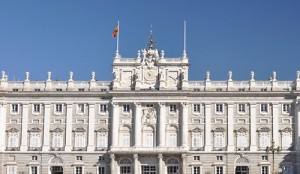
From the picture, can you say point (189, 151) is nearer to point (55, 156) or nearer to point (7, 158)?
point (55, 156)

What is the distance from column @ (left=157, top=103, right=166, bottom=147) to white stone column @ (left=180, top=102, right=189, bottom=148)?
2.58 meters

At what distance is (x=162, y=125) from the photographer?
97938mm

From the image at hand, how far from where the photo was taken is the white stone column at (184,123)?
319 ft

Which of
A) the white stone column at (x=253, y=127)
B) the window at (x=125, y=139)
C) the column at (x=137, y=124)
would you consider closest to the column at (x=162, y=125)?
the column at (x=137, y=124)

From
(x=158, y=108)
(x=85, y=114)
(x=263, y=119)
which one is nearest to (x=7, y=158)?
(x=85, y=114)

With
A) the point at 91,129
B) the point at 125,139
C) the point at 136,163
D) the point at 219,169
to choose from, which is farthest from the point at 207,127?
the point at 91,129

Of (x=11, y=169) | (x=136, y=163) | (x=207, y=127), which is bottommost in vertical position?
(x=11, y=169)

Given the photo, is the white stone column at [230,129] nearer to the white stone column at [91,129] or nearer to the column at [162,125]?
the column at [162,125]

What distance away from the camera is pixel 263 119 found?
97938 mm

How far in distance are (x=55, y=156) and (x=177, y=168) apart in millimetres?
17715

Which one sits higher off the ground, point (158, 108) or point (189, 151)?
point (158, 108)

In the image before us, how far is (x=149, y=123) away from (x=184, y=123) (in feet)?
16.6

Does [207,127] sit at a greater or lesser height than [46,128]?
greater

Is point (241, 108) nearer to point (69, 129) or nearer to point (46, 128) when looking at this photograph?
point (69, 129)
